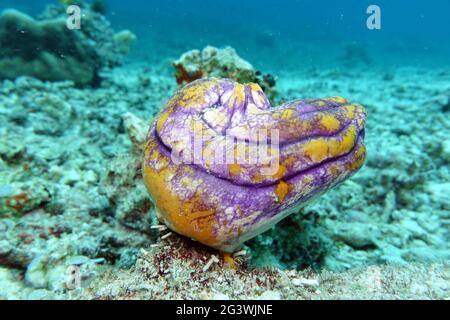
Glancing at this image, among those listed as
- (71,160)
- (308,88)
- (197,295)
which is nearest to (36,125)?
(71,160)

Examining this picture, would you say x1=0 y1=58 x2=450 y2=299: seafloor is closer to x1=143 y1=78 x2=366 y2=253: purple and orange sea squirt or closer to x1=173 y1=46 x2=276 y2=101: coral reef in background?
x1=143 y1=78 x2=366 y2=253: purple and orange sea squirt

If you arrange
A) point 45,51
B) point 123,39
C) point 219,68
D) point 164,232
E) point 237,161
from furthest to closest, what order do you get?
point 123,39 < point 45,51 < point 219,68 < point 164,232 < point 237,161

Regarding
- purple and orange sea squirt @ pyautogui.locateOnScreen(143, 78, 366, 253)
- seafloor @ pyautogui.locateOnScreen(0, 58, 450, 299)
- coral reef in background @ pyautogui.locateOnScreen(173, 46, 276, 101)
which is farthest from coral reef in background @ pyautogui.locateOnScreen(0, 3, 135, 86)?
purple and orange sea squirt @ pyautogui.locateOnScreen(143, 78, 366, 253)

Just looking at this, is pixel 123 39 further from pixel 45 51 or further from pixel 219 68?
pixel 219 68

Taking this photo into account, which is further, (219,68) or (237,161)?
(219,68)

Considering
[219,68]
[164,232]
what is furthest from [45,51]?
[164,232]
